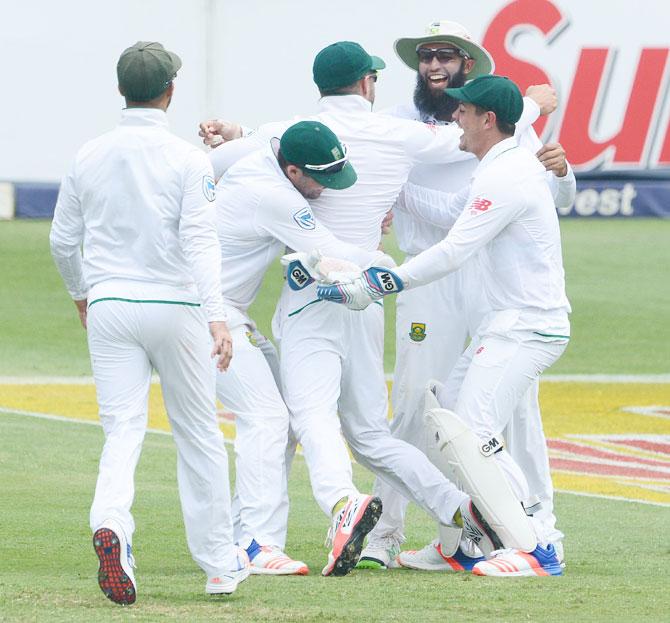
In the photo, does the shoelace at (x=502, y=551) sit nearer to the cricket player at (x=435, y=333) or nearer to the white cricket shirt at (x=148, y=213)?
the cricket player at (x=435, y=333)

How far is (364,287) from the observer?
6367 millimetres

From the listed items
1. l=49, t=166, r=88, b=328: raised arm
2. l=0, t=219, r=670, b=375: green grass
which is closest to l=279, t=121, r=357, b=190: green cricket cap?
l=49, t=166, r=88, b=328: raised arm

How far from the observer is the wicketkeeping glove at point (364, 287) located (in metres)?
6.35

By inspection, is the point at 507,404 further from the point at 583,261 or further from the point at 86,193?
the point at 583,261

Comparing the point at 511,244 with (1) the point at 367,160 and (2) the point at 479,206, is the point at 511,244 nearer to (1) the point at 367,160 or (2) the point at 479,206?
(2) the point at 479,206

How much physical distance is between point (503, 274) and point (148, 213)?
65.0 inches

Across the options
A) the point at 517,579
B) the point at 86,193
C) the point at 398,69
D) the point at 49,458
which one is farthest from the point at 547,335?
the point at 398,69

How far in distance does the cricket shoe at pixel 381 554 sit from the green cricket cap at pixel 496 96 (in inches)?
70.4

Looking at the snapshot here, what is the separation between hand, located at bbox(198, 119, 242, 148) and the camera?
7375 millimetres

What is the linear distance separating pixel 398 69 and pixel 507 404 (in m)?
12.2

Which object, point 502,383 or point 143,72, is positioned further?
point 502,383

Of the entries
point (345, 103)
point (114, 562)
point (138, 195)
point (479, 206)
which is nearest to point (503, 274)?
point (479, 206)

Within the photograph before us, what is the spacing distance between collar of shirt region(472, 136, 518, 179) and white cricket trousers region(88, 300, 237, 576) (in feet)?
4.79

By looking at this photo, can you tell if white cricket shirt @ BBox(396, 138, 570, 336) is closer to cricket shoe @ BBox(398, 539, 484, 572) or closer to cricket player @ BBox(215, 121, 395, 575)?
cricket player @ BBox(215, 121, 395, 575)
